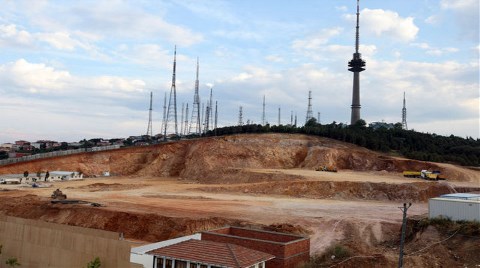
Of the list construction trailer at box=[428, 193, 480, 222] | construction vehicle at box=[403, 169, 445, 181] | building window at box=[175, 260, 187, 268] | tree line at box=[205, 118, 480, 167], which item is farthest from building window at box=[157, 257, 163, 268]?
tree line at box=[205, 118, 480, 167]

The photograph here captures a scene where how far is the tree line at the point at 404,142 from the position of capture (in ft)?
228

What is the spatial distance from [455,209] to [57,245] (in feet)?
78.0

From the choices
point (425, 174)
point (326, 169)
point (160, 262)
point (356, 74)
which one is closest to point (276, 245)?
point (160, 262)

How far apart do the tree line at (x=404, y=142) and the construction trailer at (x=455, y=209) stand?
41912 millimetres

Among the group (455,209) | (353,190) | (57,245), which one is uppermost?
(455,209)

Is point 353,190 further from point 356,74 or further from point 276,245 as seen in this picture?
point 356,74

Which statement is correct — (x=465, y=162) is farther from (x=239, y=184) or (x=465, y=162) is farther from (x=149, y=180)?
(x=149, y=180)

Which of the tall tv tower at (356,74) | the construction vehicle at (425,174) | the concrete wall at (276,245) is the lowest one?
the concrete wall at (276,245)

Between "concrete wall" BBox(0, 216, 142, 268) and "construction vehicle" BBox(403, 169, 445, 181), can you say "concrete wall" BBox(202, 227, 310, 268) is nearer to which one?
"concrete wall" BBox(0, 216, 142, 268)

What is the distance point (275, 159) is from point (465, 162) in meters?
28.8

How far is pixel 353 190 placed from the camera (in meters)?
48.6

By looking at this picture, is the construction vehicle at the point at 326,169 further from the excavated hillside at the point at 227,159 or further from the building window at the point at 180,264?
the building window at the point at 180,264

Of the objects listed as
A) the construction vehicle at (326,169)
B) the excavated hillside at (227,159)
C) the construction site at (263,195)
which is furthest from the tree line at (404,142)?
the construction vehicle at (326,169)

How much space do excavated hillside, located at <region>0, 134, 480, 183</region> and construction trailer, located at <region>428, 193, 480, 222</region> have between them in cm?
3214
